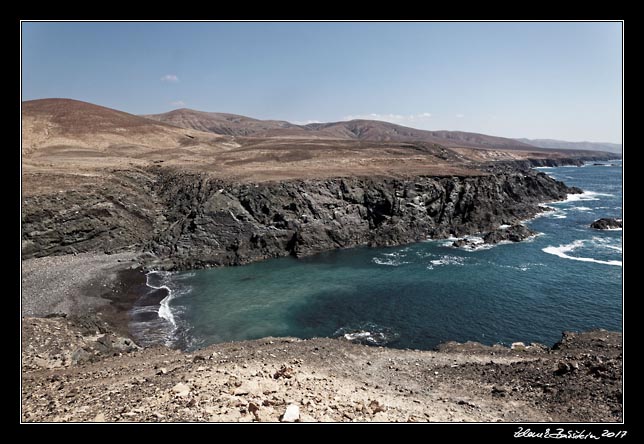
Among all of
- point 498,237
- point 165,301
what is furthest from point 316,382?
point 498,237

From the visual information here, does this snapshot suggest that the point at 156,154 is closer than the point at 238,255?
No

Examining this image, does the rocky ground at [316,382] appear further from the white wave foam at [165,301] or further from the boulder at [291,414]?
the white wave foam at [165,301]

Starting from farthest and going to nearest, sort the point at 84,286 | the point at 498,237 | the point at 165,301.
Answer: the point at 498,237, the point at 84,286, the point at 165,301

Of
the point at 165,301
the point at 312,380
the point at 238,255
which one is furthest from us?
the point at 238,255

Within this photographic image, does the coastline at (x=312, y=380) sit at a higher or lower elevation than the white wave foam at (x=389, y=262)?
lower

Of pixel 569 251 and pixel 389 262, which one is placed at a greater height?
pixel 569 251

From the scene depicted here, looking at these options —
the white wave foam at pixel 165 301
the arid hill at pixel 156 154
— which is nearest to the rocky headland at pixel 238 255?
the arid hill at pixel 156 154

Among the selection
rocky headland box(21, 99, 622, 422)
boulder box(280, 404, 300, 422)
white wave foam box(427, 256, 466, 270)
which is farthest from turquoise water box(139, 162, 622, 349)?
boulder box(280, 404, 300, 422)

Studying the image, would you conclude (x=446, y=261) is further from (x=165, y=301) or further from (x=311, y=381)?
(x=311, y=381)
